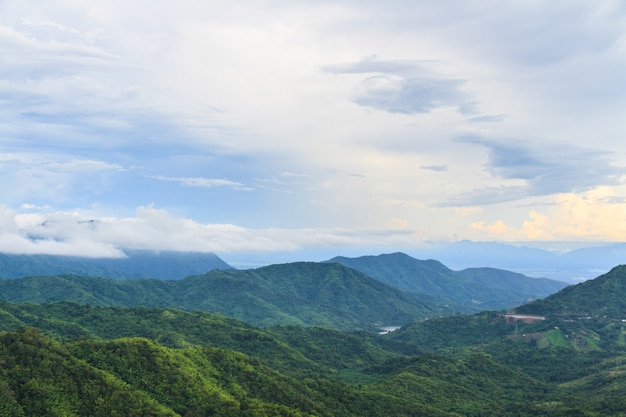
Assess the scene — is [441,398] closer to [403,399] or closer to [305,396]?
[403,399]

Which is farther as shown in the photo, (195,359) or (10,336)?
(195,359)

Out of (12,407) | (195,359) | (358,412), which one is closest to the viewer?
(12,407)

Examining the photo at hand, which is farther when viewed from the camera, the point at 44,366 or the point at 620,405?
the point at 620,405

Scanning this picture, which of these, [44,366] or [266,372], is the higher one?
[44,366]

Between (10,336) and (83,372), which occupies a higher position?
(10,336)

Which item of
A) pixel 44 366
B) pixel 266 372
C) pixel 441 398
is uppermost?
pixel 44 366

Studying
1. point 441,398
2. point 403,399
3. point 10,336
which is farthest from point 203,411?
point 441,398

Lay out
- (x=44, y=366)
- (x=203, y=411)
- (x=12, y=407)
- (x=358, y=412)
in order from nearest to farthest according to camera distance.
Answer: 1. (x=12, y=407)
2. (x=44, y=366)
3. (x=203, y=411)
4. (x=358, y=412)

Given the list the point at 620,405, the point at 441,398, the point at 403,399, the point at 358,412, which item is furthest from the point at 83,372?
the point at 620,405

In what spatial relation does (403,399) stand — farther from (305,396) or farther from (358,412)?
(305,396)
